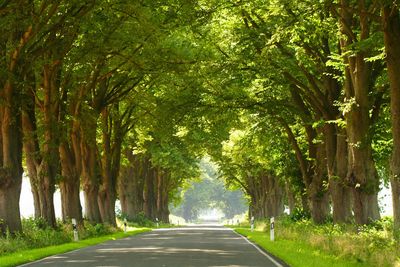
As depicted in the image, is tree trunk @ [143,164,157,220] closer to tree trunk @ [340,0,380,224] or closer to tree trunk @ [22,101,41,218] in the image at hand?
tree trunk @ [22,101,41,218]

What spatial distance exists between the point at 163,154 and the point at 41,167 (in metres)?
20.9

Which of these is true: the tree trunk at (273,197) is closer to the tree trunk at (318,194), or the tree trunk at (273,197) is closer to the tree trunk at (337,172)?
the tree trunk at (318,194)

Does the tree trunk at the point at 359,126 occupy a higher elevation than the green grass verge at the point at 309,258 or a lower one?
higher

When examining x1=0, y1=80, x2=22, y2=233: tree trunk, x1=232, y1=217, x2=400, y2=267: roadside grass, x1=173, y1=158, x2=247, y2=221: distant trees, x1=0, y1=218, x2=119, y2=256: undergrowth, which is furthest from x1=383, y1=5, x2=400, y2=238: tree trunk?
x1=173, y1=158, x2=247, y2=221: distant trees

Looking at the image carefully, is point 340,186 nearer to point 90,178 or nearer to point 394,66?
point 394,66

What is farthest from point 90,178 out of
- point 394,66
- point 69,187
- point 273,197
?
point 273,197

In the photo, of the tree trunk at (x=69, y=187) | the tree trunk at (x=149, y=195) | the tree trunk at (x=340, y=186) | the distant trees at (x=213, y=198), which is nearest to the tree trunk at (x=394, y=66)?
the tree trunk at (x=340, y=186)

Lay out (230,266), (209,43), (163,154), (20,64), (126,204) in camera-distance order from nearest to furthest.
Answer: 1. (230,266)
2. (20,64)
3. (209,43)
4. (163,154)
5. (126,204)

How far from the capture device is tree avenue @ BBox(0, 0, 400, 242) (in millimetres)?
22312

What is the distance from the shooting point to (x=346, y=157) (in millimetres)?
26875

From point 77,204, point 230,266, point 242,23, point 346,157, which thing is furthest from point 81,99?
point 230,266

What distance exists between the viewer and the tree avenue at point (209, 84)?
22312 millimetres

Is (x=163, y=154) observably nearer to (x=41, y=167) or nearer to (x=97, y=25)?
(x=41, y=167)

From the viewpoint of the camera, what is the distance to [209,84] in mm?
31531
